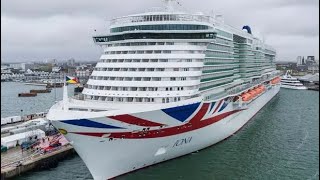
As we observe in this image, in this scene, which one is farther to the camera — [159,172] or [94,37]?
[94,37]

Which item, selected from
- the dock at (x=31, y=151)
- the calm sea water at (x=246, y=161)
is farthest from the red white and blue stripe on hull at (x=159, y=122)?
the dock at (x=31, y=151)

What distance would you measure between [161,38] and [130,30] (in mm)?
1966

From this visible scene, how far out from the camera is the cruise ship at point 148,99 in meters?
17.6

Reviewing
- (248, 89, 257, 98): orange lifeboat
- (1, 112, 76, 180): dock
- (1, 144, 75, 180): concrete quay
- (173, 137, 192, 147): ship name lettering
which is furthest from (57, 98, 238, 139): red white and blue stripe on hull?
(248, 89, 257, 98): orange lifeboat

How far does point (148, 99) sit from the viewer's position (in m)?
19.8

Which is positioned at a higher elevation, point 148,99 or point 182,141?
point 148,99

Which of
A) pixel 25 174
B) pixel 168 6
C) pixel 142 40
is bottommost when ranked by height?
pixel 25 174

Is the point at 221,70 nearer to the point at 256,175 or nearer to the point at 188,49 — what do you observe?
the point at 188,49

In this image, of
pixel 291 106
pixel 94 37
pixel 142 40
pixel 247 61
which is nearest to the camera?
pixel 142 40

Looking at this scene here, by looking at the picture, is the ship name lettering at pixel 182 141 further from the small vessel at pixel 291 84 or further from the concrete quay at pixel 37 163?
the small vessel at pixel 291 84

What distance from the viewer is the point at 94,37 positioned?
2425cm

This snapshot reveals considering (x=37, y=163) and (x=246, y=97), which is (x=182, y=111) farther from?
(x=246, y=97)

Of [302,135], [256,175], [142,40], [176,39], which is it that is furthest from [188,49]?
[302,135]

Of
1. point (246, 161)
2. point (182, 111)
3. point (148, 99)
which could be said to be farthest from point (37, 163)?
point (246, 161)
